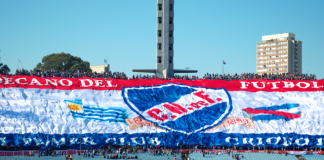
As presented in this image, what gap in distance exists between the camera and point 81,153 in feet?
169

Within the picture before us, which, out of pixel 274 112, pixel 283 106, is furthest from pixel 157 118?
pixel 283 106

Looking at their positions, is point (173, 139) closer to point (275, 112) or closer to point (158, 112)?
point (158, 112)

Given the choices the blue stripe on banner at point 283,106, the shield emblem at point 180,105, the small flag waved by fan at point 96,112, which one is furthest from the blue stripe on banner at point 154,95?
the blue stripe on banner at point 283,106

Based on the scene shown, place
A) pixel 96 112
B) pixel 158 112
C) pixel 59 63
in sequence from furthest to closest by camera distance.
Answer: pixel 59 63, pixel 158 112, pixel 96 112

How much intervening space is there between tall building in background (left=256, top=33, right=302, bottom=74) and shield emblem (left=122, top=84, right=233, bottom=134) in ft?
356

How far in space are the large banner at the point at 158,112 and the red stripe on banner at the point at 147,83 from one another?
0.51ft

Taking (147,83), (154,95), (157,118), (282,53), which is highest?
(282,53)

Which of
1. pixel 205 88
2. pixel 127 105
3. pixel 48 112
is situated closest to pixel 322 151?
pixel 205 88

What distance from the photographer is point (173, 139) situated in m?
53.8

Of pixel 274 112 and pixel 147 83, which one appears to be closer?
pixel 274 112

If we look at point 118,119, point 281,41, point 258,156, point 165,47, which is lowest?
point 258,156

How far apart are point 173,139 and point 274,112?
58.1 feet

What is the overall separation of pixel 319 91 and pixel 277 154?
15.0 meters

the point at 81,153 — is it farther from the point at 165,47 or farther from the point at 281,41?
the point at 281,41
